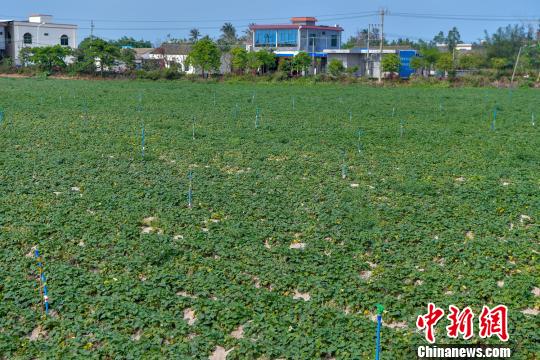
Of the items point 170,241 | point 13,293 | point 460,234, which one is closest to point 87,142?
point 170,241

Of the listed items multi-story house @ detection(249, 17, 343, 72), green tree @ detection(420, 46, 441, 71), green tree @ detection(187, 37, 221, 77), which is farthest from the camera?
multi-story house @ detection(249, 17, 343, 72)

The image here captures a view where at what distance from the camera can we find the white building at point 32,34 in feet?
245

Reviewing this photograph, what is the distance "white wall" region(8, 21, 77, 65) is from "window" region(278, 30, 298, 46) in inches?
1096

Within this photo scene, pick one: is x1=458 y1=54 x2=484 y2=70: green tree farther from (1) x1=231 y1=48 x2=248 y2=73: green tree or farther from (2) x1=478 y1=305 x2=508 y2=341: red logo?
(2) x1=478 y1=305 x2=508 y2=341: red logo

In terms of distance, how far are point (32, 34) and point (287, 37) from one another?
32.2 meters

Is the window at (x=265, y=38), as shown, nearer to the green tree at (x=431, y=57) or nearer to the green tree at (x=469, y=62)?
the green tree at (x=431, y=57)

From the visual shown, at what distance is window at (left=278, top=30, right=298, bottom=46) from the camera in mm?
74875

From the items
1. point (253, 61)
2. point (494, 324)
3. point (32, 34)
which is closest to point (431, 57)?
point (253, 61)

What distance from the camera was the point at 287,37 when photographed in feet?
247

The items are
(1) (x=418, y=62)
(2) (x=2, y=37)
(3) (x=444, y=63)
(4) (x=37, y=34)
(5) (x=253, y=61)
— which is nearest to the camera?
(3) (x=444, y=63)

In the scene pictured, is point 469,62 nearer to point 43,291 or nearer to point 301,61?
point 301,61

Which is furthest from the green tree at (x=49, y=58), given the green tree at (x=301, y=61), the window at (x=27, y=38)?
the green tree at (x=301, y=61)

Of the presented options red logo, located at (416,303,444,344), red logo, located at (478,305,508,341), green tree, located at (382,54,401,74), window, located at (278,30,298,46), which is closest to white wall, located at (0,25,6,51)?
window, located at (278,30,298,46)

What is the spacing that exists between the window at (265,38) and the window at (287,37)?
79 centimetres
